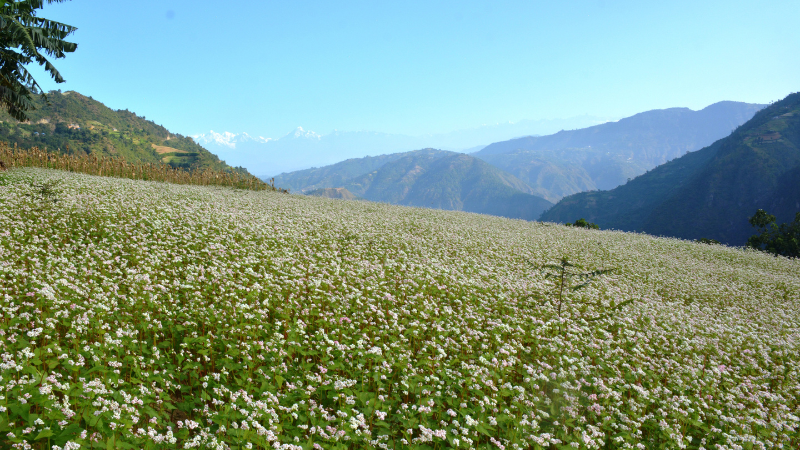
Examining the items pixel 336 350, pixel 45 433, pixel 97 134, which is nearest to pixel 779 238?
pixel 336 350

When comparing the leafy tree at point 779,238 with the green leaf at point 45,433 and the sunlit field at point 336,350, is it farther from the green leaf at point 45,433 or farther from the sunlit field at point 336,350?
the green leaf at point 45,433

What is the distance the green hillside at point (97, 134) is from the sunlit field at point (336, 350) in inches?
3850

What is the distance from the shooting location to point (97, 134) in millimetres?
129125

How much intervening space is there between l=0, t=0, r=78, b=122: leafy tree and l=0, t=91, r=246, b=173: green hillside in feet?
258

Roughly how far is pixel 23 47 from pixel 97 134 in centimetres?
14352

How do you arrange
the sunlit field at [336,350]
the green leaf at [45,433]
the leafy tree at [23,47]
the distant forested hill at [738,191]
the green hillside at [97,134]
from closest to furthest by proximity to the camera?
the green leaf at [45,433] < the sunlit field at [336,350] < the leafy tree at [23,47] < the green hillside at [97,134] < the distant forested hill at [738,191]

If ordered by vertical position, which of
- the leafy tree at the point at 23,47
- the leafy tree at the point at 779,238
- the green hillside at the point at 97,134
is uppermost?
the green hillside at the point at 97,134

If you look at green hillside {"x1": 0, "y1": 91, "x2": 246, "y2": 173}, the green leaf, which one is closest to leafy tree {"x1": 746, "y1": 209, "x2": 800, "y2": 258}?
the green leaf

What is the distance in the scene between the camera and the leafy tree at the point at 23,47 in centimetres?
1799

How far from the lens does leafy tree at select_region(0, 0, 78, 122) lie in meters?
→ 18.0

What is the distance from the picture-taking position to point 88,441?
3469mm

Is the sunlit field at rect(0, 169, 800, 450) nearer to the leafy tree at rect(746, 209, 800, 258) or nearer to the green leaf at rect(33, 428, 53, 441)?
the green leaf at rect(33, 428, 53, 441)

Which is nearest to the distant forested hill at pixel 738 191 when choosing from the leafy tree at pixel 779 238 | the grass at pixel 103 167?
the leafy tree at pixel 779 238

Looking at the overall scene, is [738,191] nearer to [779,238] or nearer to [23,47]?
[779,238]
